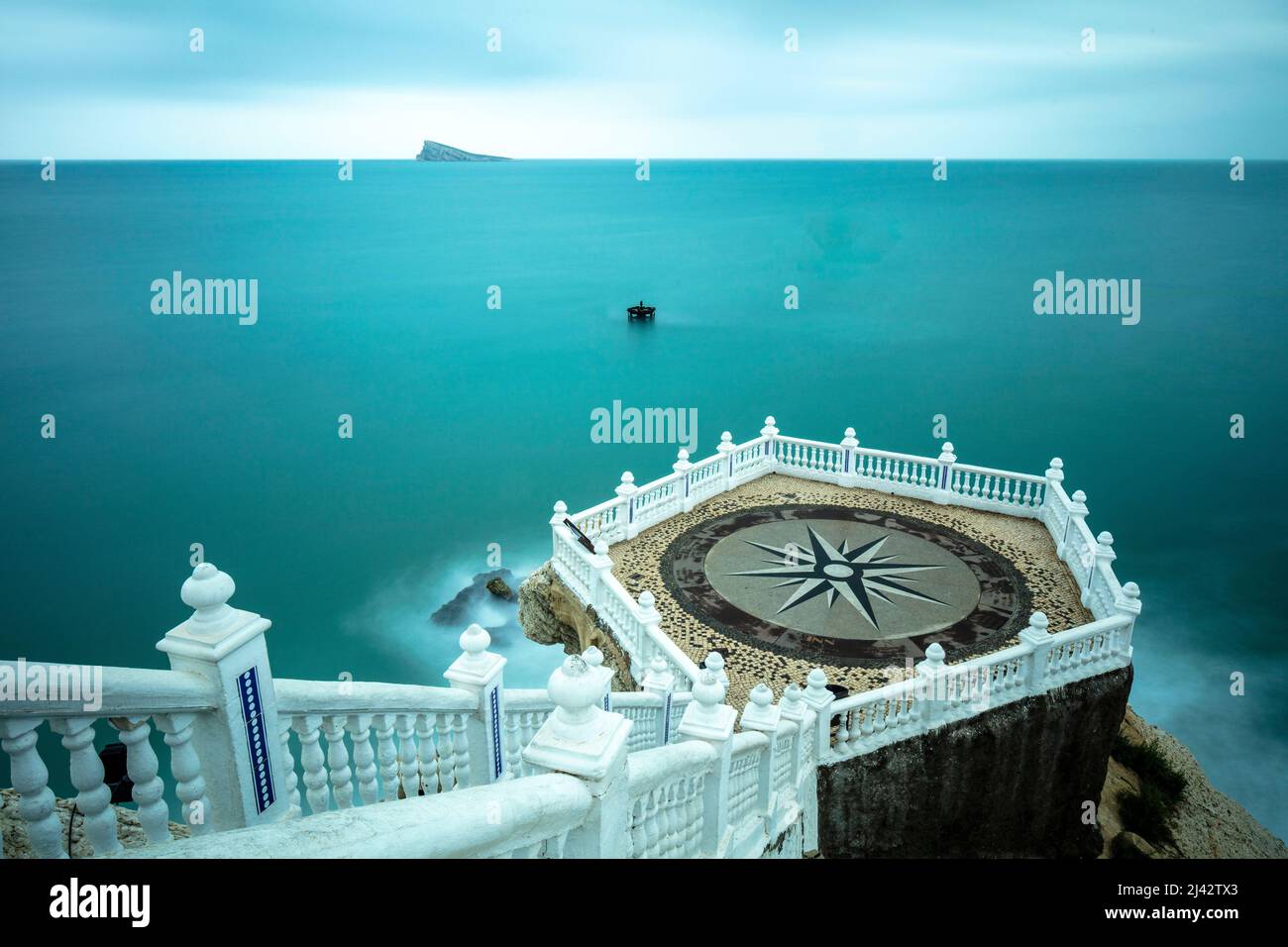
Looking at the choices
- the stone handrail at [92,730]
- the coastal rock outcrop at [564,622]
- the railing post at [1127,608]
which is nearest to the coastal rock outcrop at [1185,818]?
the railing post at [1127,608]

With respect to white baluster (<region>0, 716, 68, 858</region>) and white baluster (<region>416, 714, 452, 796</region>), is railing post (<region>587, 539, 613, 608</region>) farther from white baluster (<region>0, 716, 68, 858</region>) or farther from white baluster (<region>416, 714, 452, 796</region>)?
white baluster (<region>0, 716, 68, 858</region>)

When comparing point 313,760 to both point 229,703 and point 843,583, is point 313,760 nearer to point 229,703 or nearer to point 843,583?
point 229,703

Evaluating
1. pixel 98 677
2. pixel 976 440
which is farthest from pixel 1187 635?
pixel 98 677

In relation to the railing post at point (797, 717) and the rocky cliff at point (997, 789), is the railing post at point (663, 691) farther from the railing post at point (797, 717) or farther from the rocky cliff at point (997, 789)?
the rocky cliff at point (997, 789)

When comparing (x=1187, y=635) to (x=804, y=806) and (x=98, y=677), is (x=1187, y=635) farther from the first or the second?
(x=98, y=677)

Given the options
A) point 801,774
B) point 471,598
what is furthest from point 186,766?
point 471,598

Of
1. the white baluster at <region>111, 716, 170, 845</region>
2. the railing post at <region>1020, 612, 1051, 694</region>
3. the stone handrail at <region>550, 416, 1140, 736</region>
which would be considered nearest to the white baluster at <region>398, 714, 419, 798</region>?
the white baluster at <region>111, 716, 170, 845</region>
